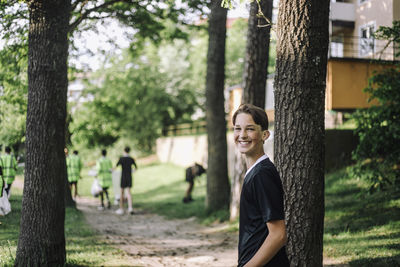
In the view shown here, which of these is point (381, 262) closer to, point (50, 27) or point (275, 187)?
point (275, 187)

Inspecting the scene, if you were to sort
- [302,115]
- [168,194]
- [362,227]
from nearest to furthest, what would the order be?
1. [302,115]
2. [362,227]
3. [168,194]

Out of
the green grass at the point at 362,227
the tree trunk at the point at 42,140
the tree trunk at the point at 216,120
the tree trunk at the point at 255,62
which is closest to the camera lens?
the tree trunk at the point at 42,140

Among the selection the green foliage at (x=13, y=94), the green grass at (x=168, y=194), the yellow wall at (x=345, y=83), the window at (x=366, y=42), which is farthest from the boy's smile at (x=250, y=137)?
the yellow wall at (x=345, y=83)

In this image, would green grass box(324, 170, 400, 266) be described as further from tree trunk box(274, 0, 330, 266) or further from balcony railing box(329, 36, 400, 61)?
balcony railing box(329, 36, 400, 61)

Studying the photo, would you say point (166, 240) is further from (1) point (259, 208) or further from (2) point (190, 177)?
(1) point (259, 208)

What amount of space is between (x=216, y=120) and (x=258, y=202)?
33.8 feet

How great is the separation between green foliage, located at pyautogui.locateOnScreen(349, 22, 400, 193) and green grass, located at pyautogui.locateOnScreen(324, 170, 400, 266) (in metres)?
0.60

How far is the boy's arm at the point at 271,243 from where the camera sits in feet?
8.67

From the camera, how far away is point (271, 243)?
8.67ft

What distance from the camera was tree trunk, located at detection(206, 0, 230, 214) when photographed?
12664mm

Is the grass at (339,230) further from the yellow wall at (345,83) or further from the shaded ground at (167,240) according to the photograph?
the yellow wall at (345,83)

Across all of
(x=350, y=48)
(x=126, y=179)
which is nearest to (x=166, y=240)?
(x=126, y=179)

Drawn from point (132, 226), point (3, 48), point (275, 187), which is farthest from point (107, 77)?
point (275, 187)

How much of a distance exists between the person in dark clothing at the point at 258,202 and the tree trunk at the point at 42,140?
13.0ft
